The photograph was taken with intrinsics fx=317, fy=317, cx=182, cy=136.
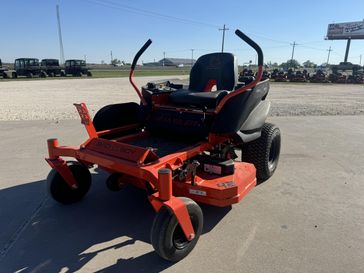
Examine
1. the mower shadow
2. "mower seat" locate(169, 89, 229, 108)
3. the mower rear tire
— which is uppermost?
"mower seat" locate(169, 89, 229, 108)

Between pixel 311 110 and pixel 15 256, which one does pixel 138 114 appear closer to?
pixel 15 256

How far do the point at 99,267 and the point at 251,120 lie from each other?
212cm

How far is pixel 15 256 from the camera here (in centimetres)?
250

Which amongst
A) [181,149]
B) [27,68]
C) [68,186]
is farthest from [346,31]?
[68,186]

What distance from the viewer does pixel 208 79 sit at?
445 cm

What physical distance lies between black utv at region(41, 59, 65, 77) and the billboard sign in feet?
189

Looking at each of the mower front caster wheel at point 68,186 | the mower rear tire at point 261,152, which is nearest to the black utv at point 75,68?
the mower front caster wheel at point 68,186

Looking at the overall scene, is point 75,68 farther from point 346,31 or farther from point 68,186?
point 346,31

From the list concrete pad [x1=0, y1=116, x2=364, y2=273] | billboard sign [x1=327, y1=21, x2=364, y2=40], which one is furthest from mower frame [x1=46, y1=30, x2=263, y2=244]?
billboard sign [x1=327, y1=21, x2=364, y2=40]

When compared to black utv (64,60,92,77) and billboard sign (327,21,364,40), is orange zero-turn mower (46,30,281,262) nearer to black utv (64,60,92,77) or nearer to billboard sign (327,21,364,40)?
black utv (64,60,92,77)

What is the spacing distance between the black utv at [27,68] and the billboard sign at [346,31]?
196 feet

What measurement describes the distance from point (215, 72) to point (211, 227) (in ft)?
7.32

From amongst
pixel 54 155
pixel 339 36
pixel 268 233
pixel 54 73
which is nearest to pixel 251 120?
pixel 268 233

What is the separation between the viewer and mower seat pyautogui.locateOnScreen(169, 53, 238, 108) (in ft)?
12.5
